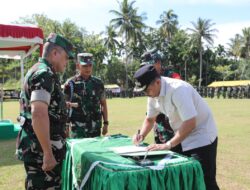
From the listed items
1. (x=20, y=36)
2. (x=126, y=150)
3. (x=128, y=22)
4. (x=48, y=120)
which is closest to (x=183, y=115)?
(x=126, y=150)

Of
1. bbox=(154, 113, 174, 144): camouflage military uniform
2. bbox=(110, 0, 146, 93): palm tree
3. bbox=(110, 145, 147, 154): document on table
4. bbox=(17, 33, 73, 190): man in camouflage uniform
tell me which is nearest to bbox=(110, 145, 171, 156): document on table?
bbox=(110, 145, 147, 154): document on table

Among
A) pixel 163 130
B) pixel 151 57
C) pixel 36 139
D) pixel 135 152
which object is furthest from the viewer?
pixel 163 130

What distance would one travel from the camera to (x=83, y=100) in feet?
15.9

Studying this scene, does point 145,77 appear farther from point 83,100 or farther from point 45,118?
point 83,100

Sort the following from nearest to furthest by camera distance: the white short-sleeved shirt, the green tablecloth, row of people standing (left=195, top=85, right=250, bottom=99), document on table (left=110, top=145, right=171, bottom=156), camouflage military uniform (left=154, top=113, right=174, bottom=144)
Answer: the green tablecloth < document on table (left=110, top=145, right=171, bottom=156) < the white short-sleeved shirt < camouflage military uniform (left=154, top=113, right=174, bottom=144) < row of people standing (left=195, top=85, right=250, bottom=99)

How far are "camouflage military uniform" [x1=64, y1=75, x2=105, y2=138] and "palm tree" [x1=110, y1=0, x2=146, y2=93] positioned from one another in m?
50.6

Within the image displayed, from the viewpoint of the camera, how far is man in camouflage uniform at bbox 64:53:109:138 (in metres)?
4.81

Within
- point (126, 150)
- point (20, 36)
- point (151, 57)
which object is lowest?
point (126, 150)

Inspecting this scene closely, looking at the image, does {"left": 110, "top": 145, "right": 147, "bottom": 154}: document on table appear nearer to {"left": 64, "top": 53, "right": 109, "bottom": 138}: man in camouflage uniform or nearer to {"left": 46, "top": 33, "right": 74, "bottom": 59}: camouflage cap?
{"left": 46, "top": 33, "right": 74, "bottom": 59}: camouflage cap

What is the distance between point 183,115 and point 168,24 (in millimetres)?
63612

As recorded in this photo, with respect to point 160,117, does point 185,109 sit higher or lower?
higher

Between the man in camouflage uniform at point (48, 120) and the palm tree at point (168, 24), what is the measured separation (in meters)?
62.0

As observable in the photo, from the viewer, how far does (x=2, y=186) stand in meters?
5.28

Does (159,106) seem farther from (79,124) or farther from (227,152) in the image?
(227,152)
